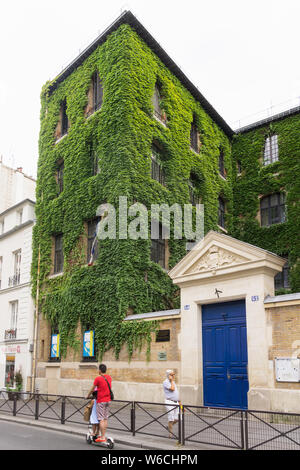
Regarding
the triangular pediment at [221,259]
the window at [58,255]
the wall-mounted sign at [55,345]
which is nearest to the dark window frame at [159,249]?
the triangular pediment at [221,259]

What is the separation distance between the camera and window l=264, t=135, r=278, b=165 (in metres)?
27.2

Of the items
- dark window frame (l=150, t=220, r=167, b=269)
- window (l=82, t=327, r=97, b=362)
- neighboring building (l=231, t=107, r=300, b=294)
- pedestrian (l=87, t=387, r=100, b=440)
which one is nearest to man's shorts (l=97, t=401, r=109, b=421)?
pedestrian (l=87, t=387, r=100, b=440)

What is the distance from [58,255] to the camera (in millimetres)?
22984

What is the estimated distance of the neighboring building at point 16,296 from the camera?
2258cm

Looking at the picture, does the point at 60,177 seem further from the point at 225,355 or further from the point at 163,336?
the point at 225,355

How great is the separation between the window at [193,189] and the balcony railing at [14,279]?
1030 centimetres

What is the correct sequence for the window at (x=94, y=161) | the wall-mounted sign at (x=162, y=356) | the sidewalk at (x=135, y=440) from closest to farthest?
the sidewalk at (x=135, y=440) < the wall-mounted sign at (x=162, y=356) < the window at (x=94, y=161)

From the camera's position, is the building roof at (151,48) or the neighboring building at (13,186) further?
the neighboring building at (13,186)

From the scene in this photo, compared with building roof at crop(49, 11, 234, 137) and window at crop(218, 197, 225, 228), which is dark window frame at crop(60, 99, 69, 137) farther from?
window at crop(218, 197, 225, 228)

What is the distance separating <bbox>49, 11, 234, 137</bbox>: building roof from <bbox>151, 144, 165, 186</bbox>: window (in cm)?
510

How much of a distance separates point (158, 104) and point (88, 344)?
1240 cm

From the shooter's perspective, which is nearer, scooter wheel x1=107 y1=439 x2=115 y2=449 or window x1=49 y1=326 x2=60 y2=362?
scooter wheel x1=107 y1=439 x2=115 y2=449

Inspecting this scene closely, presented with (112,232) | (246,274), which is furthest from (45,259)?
(246,274)

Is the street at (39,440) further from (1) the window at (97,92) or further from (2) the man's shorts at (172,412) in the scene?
(1) the window at (97,92)
